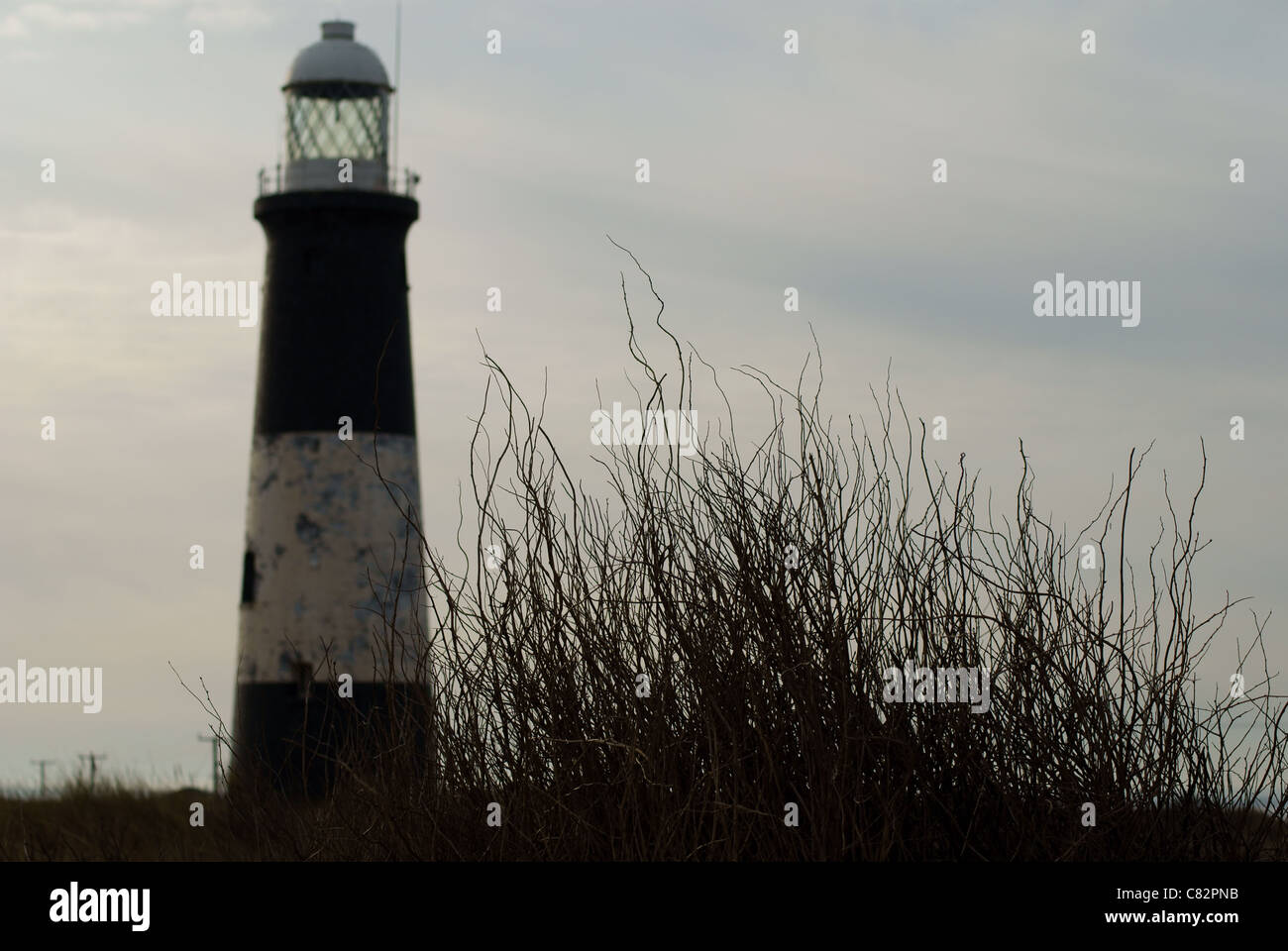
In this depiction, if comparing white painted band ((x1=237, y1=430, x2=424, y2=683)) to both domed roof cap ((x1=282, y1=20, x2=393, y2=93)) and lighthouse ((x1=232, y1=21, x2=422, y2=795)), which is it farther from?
domed roof cap ((x1=282, y1=20, x2=393, y2=93))

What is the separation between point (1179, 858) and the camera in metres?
5.52

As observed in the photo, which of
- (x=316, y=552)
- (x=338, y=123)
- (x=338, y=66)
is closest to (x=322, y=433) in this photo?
(x=316, y=552)

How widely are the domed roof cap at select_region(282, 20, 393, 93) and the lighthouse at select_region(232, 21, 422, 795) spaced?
84 centimetres

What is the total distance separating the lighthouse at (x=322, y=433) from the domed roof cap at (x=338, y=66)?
2.76 ft

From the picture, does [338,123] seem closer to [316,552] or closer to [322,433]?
[322,433]

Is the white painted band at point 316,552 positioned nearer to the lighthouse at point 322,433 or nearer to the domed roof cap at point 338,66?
the lighthouse at point 322,433

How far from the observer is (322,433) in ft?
48.8

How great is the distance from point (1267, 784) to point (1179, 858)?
0.43m

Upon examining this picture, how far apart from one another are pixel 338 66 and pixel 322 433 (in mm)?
3902

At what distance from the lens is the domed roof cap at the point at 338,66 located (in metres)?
16.1
